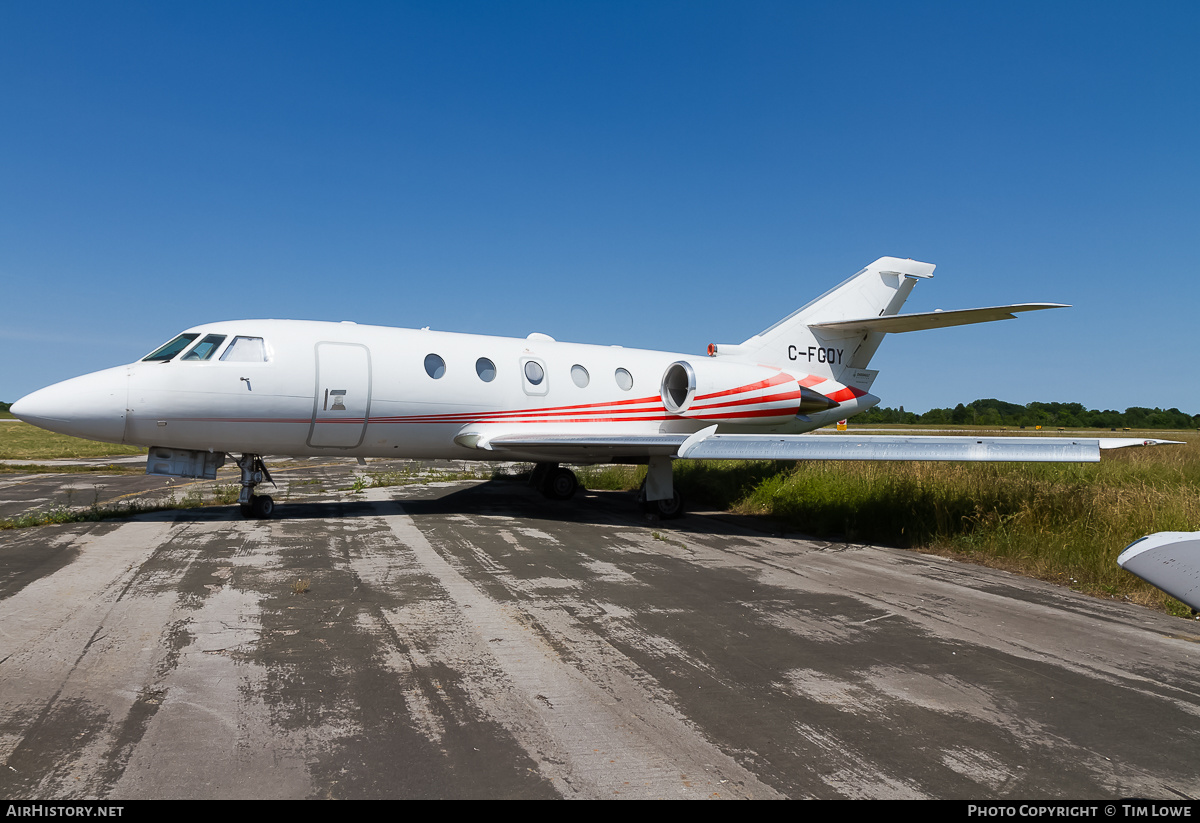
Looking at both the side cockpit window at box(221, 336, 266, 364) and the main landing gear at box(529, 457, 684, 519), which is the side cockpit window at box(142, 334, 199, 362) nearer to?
the side cockpit window at box(221, 336, 266, 364)

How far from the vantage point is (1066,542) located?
28.2 feet

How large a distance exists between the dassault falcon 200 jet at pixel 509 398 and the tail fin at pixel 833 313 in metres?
0.03

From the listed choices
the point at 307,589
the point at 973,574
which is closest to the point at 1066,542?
the point at 973,574

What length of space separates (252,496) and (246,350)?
2.15 metres

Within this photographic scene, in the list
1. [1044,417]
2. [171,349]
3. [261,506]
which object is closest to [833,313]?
[261,506]

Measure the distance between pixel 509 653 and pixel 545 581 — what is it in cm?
227

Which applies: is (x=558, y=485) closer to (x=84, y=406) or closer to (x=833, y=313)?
(x=833, y=313)

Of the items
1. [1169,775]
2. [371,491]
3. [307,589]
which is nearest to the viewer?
[1169,775]

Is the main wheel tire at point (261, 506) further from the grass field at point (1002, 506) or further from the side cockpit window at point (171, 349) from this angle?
the grass field at point (1002, 506)

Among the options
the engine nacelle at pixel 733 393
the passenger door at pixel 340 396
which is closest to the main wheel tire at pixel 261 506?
the passenger door at pixel 340 396

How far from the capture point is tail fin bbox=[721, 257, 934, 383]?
15.9m

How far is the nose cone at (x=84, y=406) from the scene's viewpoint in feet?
31.6

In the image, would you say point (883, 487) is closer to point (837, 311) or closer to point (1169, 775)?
point (837, 311)

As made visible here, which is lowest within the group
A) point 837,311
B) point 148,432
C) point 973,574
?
point 973,574
